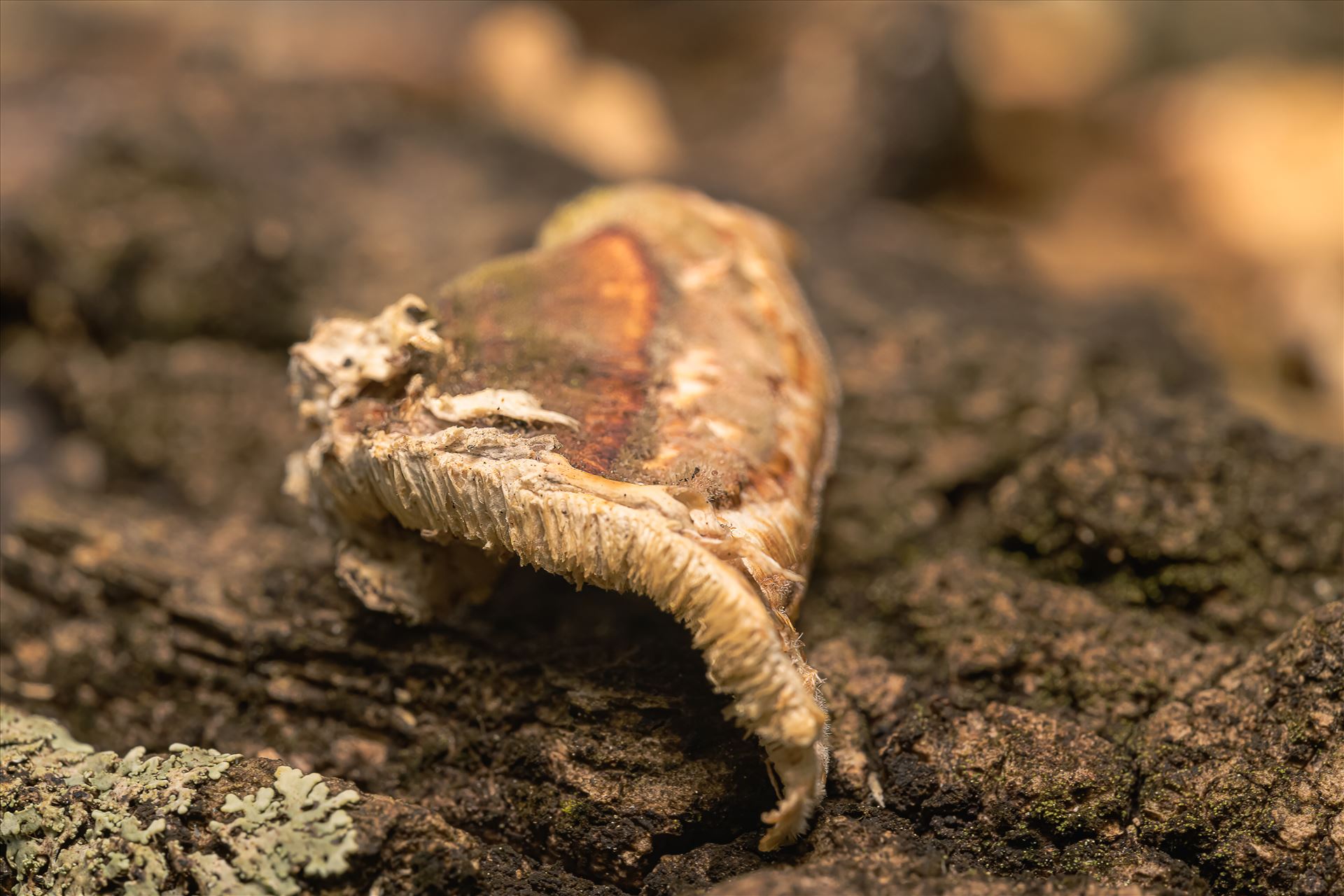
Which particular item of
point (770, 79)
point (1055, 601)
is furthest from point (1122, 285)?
point (770, 79)

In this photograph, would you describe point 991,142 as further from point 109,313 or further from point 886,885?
point 886,885

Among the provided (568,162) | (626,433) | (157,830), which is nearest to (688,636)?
(626,433)

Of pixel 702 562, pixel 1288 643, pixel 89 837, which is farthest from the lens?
pixel 1288 643

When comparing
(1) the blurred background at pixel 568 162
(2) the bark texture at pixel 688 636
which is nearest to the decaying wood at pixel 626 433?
(2) the bark texture at pixel 688 636

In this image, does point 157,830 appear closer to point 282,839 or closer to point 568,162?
point 282,839

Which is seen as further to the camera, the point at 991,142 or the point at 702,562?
the point at 991,142

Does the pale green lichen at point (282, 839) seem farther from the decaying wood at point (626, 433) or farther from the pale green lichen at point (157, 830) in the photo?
the decaying wood at point (626, 433)

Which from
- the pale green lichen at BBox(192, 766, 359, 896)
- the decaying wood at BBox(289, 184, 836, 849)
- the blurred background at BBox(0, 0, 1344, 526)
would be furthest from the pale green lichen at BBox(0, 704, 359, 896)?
the blurred background at BBox(0, 0, 1344, 526)
